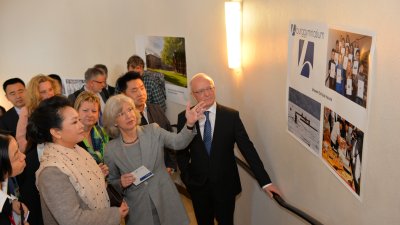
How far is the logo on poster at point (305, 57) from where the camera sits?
222cm

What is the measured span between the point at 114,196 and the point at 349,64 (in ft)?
5.71

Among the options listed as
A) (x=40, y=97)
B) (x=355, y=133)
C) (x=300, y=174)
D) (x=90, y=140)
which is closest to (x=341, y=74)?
(x=355, y=133)

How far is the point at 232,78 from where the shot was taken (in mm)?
3844

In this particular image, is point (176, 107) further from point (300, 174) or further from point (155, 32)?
point (300, 174)

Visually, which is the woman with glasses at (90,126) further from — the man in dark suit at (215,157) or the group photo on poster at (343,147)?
the group photo on poster at (343,147)

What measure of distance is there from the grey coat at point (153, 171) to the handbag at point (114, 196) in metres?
0.10

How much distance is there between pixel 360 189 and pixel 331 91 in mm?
538

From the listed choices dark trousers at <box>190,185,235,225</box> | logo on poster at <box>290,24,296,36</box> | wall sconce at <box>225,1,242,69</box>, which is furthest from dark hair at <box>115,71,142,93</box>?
logo on poster at <box>290,24,296,36</box>

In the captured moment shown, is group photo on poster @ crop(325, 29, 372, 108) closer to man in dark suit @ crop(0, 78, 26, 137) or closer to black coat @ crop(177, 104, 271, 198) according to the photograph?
black coat @ crop(177, 104, 271, 198)

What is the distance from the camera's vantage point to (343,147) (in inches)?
76.5

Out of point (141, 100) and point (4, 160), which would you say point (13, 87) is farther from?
point (4, 160)

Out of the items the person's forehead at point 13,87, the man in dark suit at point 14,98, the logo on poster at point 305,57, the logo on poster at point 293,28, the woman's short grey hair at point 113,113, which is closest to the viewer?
the logo on poster at point 305,57

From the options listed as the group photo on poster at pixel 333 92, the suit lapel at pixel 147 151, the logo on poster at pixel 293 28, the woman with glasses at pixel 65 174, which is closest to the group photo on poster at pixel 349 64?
the group photo on poster at pixel 333 92

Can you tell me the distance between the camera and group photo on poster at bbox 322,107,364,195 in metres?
1.82
